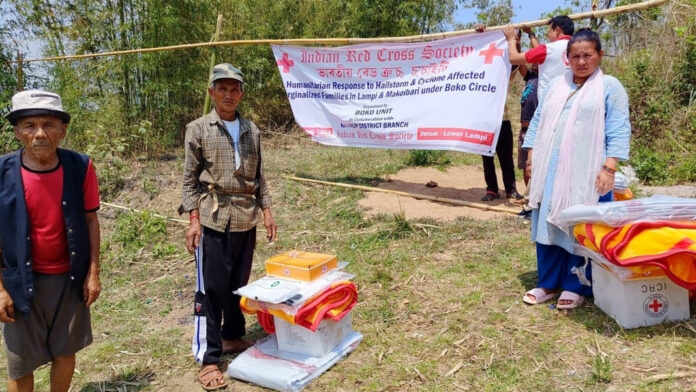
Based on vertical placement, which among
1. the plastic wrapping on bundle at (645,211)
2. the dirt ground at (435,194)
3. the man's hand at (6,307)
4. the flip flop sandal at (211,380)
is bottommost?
the flip flop sandal at (211,380)

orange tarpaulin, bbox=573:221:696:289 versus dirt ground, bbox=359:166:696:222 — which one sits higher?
orange tarpaulin, bbox=573:221:696:289

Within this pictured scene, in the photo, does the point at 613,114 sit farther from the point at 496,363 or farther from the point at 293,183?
the point at 293,183

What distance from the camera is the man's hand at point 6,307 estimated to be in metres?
2.46

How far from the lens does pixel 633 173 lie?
6.04 metres

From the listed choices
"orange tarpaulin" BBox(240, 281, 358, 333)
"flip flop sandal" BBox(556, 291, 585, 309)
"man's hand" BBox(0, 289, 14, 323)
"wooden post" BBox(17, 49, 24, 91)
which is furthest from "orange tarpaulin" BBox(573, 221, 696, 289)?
"wooden post" BBox(17, 49, 24, 91)

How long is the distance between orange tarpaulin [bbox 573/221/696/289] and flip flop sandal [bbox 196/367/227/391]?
2218mm

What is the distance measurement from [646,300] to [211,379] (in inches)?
98.4

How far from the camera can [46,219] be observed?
2590mm

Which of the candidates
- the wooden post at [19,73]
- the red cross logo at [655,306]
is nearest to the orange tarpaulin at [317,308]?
the red cross logo at [655,306]

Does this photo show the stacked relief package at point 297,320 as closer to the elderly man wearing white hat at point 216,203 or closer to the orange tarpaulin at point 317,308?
the orange tarpaulin at point 317,308

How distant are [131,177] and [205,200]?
18.0 feet

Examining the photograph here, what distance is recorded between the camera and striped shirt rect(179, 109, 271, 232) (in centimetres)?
297

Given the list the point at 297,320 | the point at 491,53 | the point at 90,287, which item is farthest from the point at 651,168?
the point at 90,287

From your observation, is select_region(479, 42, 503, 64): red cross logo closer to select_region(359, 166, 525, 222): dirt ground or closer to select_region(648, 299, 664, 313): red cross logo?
select_region(359, 166, 525, 222): dirt ground
